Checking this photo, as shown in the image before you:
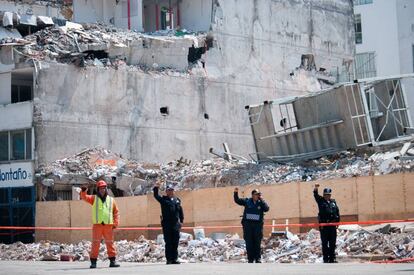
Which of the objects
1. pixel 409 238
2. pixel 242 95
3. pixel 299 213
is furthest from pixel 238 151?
pixel 409 238

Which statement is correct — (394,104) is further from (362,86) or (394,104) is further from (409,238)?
(409,238)

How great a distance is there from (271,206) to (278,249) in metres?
5.10

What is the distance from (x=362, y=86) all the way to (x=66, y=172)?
39.0 feet

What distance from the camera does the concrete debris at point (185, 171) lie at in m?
34.0

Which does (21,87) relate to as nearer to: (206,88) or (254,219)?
(206,88)

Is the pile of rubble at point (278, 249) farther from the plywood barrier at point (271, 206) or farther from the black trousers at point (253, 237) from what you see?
the plywood barrier at point (271, 206)

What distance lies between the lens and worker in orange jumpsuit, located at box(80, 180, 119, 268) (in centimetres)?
1870

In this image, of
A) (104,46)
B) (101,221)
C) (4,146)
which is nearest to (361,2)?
(104,46)

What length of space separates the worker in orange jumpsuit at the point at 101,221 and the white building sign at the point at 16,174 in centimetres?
1914

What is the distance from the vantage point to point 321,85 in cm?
4978

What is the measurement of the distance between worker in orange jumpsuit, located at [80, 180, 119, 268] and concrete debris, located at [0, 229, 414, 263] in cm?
492

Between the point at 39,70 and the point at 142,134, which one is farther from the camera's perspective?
the point at 142,134

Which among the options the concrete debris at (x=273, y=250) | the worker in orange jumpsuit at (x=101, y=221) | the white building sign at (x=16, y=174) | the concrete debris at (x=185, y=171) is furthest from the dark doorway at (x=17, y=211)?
the worker in orange jumpsuit at (x=101, y=221)

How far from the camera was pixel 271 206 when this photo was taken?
96.2ft
